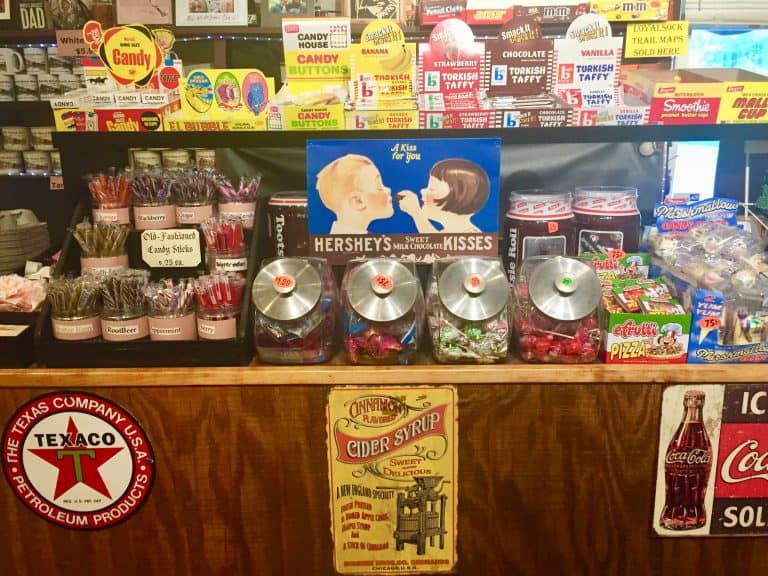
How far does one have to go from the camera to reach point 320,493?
4.97ft

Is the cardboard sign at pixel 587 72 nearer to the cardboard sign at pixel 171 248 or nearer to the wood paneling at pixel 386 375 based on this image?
the wood paneling at pixel 386 375

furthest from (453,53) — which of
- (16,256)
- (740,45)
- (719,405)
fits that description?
(740,45)

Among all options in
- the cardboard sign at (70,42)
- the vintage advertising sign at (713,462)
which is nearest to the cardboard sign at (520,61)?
the vintage advertising sign at (713,462)

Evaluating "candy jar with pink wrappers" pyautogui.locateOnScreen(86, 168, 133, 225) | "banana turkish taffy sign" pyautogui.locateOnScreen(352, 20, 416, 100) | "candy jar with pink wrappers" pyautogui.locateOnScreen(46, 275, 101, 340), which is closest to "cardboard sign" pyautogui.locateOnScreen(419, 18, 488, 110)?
"banana turkish taffy sign" pyautogui.locateOnScreen(352, 20, 416, 100)

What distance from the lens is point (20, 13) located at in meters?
3.32

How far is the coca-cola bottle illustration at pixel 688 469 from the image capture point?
1447 mm

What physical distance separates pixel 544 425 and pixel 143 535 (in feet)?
3.02

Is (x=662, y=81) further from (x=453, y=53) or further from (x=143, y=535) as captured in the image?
(x=143, y=535)

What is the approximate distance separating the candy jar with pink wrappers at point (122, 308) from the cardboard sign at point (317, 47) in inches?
23.0

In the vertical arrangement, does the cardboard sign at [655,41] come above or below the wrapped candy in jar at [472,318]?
above

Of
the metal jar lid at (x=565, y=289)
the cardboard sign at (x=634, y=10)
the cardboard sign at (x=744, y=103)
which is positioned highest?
the cardboard sign at (x=634, y=10)

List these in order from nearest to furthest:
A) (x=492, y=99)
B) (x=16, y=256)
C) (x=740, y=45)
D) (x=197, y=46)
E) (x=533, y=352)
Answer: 1. (x=533, y=352)
2. (x=492, y=99)
3. (x=16, y=256)
4. (x=197, y=46)
5. (x=740, y=45)

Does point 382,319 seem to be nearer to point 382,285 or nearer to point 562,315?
point 382,285

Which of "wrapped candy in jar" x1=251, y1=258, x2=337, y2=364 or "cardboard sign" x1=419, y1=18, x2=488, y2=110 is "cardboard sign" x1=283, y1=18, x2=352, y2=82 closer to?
"cardboard sign" x1=419, y1=18, x2=488, y2=110
